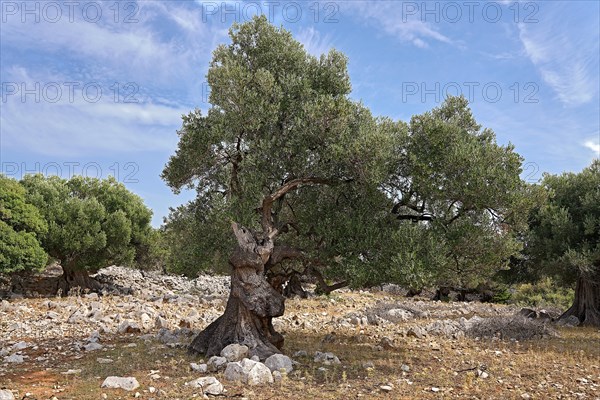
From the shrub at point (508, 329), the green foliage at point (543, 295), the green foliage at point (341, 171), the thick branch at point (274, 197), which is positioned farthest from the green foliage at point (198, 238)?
the green foliage at point (543, 295)

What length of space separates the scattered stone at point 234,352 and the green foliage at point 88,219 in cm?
2369

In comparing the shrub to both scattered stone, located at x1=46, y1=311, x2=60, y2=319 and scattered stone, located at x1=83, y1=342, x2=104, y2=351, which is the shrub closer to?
scattered stone, located at x1=83, y1=342, x2=104, y2=351

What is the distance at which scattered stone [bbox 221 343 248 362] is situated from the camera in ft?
44.4

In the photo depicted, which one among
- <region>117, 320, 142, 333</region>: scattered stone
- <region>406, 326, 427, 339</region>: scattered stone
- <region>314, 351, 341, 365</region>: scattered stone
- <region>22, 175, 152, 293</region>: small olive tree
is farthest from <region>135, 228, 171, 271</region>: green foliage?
<region>314, 351, 341, 365</region>: scattered stone

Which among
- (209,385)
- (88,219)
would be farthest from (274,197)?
(88,219)

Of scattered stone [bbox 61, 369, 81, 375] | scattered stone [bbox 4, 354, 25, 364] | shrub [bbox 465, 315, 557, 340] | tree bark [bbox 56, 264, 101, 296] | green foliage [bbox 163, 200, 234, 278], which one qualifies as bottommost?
scattered stone [bbox 4, 354, 25, 364]

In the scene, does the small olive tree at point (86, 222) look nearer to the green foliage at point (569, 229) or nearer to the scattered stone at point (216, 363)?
the scattered stone at point (216, 363)

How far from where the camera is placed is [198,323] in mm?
21078

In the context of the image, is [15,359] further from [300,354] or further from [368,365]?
[368,365]

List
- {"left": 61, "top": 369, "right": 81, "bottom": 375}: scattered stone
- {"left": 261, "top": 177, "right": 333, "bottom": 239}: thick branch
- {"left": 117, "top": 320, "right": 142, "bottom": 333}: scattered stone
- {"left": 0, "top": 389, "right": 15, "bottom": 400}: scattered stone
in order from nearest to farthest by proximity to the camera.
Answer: {"left": 0, "top": 389, "right": 15, "bottom": 400}: scattered stone
{"left": 61, "top": 369, "right": 81, "bottom": 375}: scattered stone
{"left": 261, "top": 177, "right": 333, "bottom": 239}: thick branch
{"left": 117, "top": 320, "right": 142, "bottom": 333}: scattered stone

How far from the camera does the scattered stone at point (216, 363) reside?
13000mm

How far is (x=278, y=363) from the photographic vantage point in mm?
13125

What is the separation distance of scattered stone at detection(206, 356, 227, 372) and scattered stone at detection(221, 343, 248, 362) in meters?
0.22

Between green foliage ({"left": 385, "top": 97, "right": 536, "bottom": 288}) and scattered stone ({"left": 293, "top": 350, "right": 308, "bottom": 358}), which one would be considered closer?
green foliage ({"left": 385, "top": 97, "right": 536, "bottom": 288})
